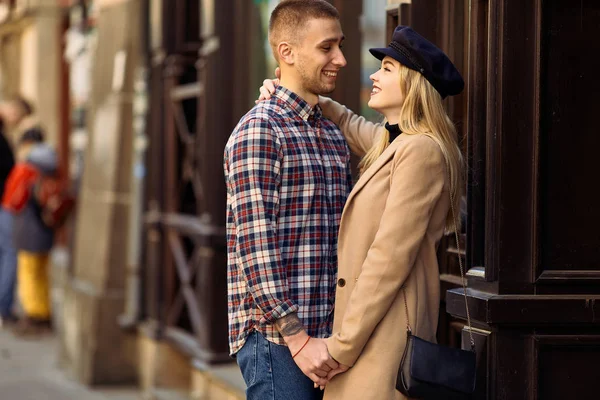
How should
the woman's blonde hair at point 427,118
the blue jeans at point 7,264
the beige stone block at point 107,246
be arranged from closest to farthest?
A: the woman's blonde hair at point 427,118, the beige stone block at point 107,246, the blue jeans at point 7,264

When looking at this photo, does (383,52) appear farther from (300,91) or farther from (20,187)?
(20,187)

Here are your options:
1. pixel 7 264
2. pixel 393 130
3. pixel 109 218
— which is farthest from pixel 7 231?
pixel 393 130

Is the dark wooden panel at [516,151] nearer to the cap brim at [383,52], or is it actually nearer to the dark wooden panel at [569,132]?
the dark wooden panel at [569,132]

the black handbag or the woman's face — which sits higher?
the woman's face

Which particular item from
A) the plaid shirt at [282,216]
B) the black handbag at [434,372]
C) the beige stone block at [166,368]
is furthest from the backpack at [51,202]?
the black handbag at [434,372]

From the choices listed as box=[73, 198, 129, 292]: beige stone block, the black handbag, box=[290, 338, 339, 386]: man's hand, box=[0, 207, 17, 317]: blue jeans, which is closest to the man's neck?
box=[290, 338, 339, 386]: man's hand

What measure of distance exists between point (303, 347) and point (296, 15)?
1125 mm

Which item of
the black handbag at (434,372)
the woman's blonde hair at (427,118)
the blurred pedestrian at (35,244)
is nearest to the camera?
the black handbag at (434,372)

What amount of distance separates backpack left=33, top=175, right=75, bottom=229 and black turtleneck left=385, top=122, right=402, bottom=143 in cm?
740

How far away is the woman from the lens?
10.8ft

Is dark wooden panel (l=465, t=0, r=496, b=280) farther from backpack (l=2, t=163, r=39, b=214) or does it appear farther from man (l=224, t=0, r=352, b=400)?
backpack (l=2, t=163, r=39, b=214)

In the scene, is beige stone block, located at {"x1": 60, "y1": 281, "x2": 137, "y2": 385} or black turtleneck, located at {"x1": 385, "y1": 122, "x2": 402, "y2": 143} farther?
beige stone block, located at {"x1": 60, "y1": 281, "x2": 137, "y2": 385}

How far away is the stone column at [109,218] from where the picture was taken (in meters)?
8.72

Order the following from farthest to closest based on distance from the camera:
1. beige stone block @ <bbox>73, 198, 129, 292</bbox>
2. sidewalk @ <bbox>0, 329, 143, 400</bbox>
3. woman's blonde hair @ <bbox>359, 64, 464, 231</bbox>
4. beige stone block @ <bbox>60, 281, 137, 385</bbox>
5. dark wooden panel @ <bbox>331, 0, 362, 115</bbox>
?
beige stone block @ <bbox>73, 198, 129, 292</bbox>, beige stone block @ <bbox>60, 281, 137, 385</bbox>, sidewalk @ <bbox>0, 329, 143, 400</bbox>, dark wooden panel @ <bbox>331, 0, 362, 115</bbox>, woman's blonde hair @ <bbox>359, 64, 464, 231</bbox>
